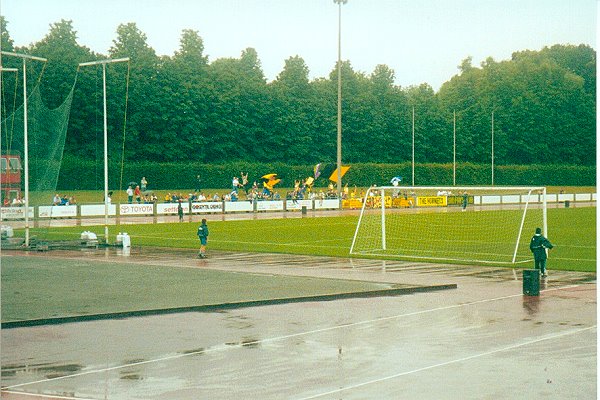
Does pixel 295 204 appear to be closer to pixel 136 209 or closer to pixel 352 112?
pixel 136 209

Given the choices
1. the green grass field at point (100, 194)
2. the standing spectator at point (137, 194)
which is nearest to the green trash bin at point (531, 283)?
the green grass field at point (100, 194)

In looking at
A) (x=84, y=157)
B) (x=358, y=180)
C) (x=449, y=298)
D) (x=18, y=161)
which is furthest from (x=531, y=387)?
(x=358, y=180)

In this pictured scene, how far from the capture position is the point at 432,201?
2886 inches

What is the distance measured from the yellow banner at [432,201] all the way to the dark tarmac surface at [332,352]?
49017 millimetres

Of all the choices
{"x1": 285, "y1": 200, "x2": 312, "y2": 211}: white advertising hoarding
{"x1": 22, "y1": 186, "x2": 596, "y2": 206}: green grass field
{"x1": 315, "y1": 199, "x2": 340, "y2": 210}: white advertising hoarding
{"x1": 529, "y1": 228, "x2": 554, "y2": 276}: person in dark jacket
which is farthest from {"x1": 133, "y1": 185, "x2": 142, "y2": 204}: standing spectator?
{"x1": 529, "y1": 228, "x2": 554, "y2": 276}: person in dark jacket

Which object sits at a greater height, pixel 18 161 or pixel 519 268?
pixel 18 161

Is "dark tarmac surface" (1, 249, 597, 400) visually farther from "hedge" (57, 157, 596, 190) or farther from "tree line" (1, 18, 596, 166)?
"tree line" (1, 18, 596, 166)

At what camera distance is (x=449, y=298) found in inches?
885

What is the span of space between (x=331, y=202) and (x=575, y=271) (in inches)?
1594

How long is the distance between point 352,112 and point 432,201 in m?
18.6

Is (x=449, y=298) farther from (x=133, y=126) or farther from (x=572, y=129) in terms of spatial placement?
(x=572, y=129)

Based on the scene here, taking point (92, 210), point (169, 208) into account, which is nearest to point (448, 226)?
point (169, 208)

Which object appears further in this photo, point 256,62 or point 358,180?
point 256,62

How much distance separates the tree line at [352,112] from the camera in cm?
7601
